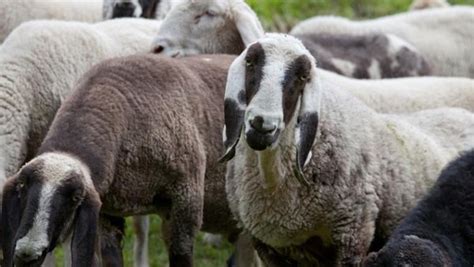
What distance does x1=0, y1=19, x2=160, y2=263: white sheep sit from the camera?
29.3ft

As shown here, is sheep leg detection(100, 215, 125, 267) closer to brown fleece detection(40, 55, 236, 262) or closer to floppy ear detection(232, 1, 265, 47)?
brown fleece detection(40, 55, 236, 262)

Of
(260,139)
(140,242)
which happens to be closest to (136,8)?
(140,242)

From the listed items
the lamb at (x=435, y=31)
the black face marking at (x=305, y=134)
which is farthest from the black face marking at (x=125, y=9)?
the black face marking at (x=305, y=134)

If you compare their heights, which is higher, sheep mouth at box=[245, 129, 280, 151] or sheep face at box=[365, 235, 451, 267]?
sheep mouth at box=[245, 129, 280, 151]

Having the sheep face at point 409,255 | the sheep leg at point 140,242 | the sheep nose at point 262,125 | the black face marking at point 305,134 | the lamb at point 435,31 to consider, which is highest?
the sheep nose at point 262,125

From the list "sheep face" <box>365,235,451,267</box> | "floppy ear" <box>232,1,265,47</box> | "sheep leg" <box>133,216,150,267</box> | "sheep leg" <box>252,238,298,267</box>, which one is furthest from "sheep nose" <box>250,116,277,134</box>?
"sheep leg" <box>133,216,150,267</box>

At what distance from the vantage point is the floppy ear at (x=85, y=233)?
733cm

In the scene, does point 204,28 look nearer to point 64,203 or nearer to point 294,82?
point 294,82

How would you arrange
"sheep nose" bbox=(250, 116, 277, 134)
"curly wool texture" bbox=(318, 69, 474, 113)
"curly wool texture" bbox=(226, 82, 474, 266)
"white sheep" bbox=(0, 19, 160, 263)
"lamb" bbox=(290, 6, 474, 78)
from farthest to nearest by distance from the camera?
"lamb" bbox=(290, 6, 474, 78), "curly wool texture" bbox=(318, 69, 474, 113), "white sheep" bbox=(0, 19, 160, 263), "curly wool texture" bbox=(226, 82, 474, 266), "sheep nose" bbox=(250, 116, 277, 134)

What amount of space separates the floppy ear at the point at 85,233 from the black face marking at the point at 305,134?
106 cm

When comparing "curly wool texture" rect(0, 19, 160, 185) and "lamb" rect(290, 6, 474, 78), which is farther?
"lamb" rect(290, 6, 474, 78)

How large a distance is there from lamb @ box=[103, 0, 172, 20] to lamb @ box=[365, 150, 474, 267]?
4.39m

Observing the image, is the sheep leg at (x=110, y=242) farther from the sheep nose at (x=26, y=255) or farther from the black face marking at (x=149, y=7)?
the black face marking at (x=149, y=7)

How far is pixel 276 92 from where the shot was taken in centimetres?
721
